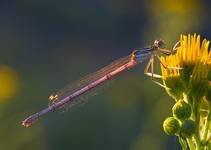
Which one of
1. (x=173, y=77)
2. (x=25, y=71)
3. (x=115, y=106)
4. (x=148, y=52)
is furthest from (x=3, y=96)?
(x=25, y=71)

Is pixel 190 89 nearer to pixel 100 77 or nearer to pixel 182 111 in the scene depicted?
pixel 182 111

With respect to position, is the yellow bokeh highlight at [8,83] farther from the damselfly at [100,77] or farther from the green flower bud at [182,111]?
the green flower bud at [182,111]

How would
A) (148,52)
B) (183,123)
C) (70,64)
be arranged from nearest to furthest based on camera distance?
(183,123), (148,52), (70,64)

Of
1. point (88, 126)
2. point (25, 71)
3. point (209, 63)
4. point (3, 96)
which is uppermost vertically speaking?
point (25, 71)

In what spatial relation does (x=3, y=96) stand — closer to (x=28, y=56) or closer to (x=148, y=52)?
(x=148, y=52)

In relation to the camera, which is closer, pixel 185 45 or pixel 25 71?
pixel 185 45

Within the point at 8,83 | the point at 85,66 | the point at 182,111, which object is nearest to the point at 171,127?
the point at 182,111

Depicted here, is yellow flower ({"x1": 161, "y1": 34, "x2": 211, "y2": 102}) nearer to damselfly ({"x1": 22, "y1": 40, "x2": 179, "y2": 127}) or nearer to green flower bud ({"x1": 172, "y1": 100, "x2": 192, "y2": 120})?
green flower bud ({"x1": 172, "y1": 100, "x2": 192, "y2": 120})
